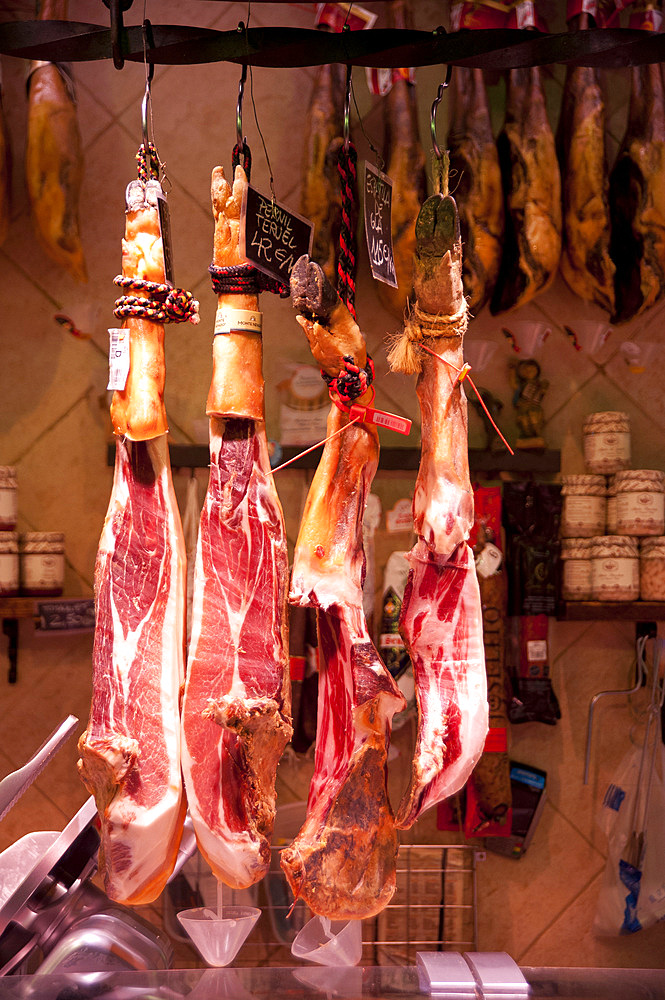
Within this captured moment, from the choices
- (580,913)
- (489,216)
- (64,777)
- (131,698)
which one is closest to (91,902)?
(131,698)

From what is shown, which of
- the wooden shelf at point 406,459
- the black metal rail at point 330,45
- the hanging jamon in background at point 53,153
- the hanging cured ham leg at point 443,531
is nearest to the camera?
the hanging cured ham leg at point 443,531

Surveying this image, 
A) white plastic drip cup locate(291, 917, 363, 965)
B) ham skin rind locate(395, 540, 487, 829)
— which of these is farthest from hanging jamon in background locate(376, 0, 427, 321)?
white plastic drip cup locate(291, 917, 363, 965)

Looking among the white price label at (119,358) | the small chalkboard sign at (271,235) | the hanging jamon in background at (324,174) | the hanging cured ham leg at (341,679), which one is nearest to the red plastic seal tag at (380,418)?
the hanging cured ham leg at (341,679)

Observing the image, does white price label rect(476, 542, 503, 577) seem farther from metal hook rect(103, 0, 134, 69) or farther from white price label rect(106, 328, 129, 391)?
metal hook rect(103, 0, 134, 69)

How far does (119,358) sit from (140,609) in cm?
54

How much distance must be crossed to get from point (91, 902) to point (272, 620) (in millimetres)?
831

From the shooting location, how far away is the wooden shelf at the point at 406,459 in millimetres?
3195

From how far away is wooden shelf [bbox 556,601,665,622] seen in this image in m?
3.13

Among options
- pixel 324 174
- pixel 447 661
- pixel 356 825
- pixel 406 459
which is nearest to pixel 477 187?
pixel 324 174

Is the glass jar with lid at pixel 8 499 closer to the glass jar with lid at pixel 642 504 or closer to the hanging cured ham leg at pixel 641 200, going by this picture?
the glass jar with lid at pixel 642 504

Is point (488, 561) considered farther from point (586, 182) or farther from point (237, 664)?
point (237, 664)

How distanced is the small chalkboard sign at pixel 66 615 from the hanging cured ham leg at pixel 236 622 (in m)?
1.45

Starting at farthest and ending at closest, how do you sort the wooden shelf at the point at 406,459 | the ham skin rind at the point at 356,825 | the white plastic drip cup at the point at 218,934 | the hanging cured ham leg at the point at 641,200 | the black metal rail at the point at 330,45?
the wooden shelf at the point at 406,459 < the hanging cured ham leg at the point at 641,200 < the black metal rail at the point at 330,45 < the white plastic drip cup at the point at 218,934 < the ham skin rind at the point at 356,825

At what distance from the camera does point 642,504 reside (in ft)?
10.3
